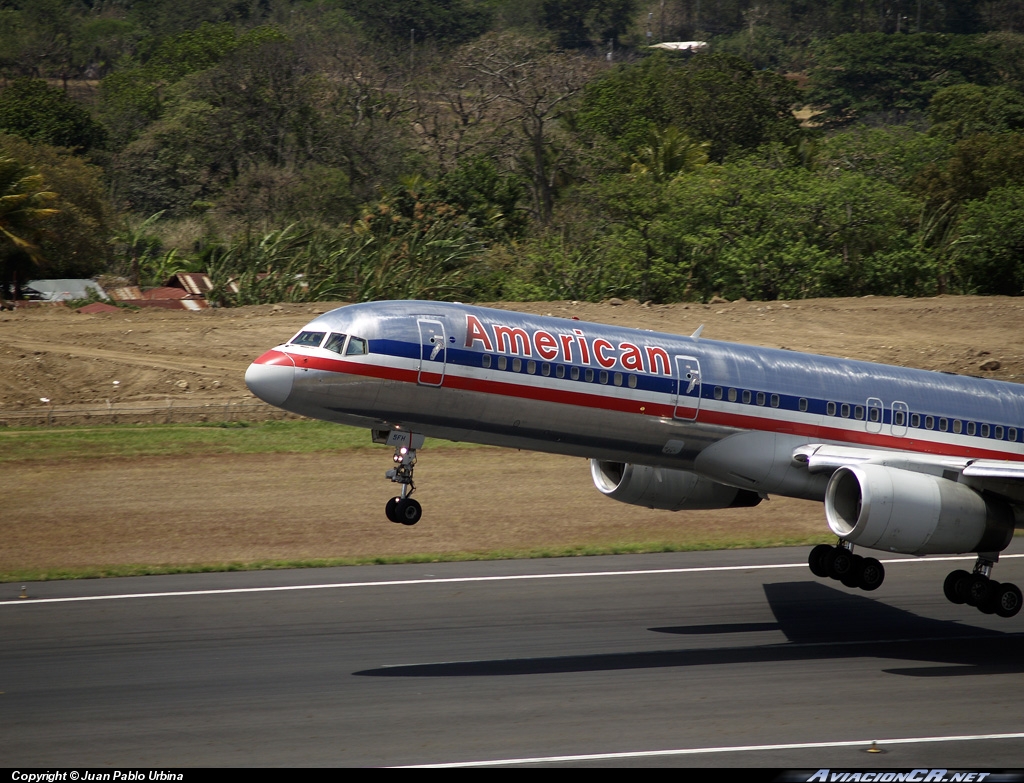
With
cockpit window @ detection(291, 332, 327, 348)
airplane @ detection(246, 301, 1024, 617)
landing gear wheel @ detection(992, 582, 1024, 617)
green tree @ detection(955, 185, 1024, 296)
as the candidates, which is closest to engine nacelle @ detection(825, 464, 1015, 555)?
airplane @ detection(246, 301, 1024, 617)

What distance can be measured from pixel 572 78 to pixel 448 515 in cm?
6518

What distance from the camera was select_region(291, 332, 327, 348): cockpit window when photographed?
843 inches

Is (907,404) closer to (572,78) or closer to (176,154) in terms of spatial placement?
(572,78)

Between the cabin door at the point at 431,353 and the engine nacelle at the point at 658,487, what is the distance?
5624 millimetres

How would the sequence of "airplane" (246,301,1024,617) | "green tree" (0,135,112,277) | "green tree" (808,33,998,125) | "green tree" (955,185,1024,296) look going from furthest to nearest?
"green tree" (808,33,998,125)
"green tree" (0,135,112,277)
"green tree" (955,185,1024,296)
"airplane" (246,301,1024,617)

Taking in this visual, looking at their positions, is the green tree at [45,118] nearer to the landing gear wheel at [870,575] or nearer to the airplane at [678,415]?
the airplane at [678,415]

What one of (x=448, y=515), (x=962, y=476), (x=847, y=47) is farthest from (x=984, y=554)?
(x=847, y=47)

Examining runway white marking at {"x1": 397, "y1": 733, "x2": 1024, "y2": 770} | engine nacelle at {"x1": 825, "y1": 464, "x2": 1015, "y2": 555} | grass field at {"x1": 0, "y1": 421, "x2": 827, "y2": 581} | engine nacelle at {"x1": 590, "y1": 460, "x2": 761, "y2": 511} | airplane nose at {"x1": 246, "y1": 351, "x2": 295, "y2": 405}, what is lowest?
grass field at {"x1": 0, "y1": 421, "x2": 827, "y2": 581}

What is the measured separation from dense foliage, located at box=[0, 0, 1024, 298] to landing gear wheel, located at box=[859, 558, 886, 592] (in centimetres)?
3088

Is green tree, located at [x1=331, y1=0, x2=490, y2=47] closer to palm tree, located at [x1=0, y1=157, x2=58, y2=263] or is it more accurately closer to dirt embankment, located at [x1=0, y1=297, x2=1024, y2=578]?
palm tree, located at [x1=0, y1=157, x2=58, y2=263]

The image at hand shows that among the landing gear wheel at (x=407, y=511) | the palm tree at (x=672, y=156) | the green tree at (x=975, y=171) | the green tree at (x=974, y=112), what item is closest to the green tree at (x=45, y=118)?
the palm tree at (x=672, y=156)

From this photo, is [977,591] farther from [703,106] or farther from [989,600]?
[703,106]
